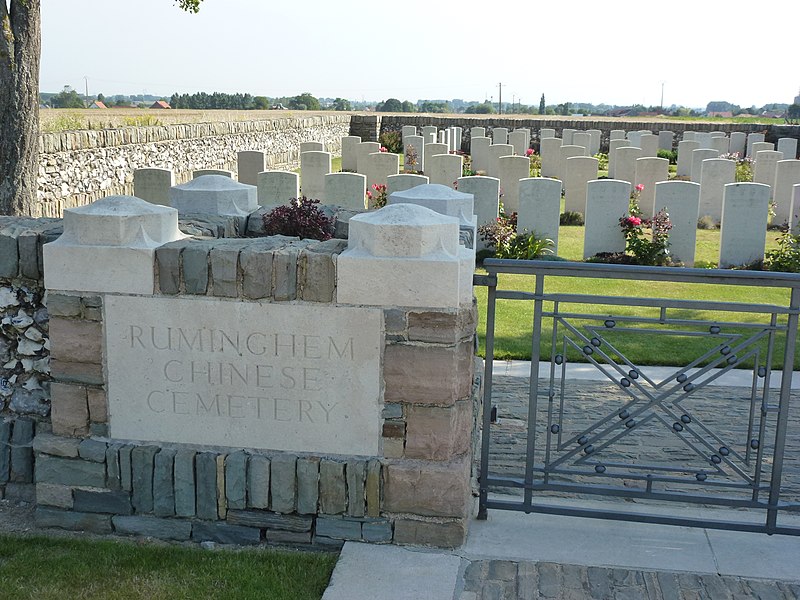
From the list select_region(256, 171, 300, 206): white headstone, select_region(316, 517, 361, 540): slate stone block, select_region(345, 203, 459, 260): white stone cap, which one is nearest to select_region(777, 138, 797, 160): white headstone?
select_region(256, 171, 300, 206): white headstone

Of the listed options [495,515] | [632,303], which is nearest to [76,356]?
[495,515]

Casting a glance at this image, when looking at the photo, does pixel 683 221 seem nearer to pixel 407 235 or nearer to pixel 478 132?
pixel 407 235

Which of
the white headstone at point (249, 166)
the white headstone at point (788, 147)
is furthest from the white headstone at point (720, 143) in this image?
the white headstone at point (249, 166)

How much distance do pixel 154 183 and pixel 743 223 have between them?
24.5 ft

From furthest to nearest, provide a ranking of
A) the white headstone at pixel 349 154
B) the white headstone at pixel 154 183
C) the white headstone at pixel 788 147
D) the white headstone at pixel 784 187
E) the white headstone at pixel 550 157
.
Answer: the white headstone at pixel 788 147, the white headstone at pixel 349 154, the white headstone at pixel 550 157, the white headstone at pixel 784 187, the white headstone at pixel 154 183

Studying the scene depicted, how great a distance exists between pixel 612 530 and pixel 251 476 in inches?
63.1

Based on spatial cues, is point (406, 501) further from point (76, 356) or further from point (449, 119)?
point (449, 119)

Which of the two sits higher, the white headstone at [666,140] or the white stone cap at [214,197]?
the white headstone at [666,140]

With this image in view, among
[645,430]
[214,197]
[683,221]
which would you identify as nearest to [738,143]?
[683,221]

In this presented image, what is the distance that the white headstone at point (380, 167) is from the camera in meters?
14.3

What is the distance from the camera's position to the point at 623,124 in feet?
90.9

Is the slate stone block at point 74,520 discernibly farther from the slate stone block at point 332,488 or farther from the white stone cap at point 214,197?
the white stone cap at point 214,197

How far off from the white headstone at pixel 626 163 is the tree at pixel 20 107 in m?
12.9

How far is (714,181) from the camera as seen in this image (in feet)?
47.7
